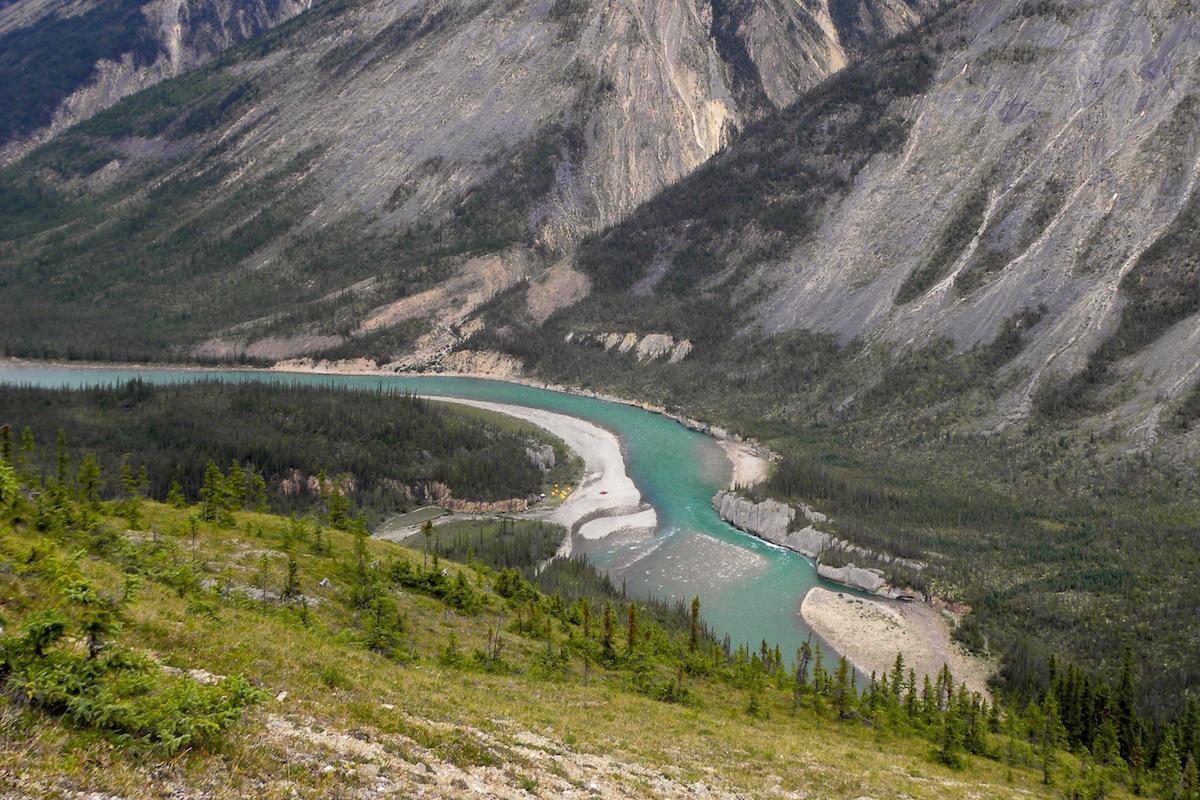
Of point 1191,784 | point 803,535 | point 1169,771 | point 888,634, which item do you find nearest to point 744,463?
point 803,535

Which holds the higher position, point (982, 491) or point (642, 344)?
point (642, 344)

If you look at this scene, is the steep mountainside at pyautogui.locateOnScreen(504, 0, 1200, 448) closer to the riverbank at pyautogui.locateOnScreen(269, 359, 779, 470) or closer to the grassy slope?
the riverbank at pyautogui.locateOnScreen(269, 359, 779, 470)

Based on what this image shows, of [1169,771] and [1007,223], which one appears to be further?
[1007,223]

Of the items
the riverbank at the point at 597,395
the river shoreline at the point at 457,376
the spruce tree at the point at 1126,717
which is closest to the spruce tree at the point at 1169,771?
the spruce tree at the point at 1126,717

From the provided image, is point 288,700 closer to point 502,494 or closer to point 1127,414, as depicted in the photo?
point 502,494

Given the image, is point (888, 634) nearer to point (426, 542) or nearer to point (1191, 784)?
point (1191, 784)
